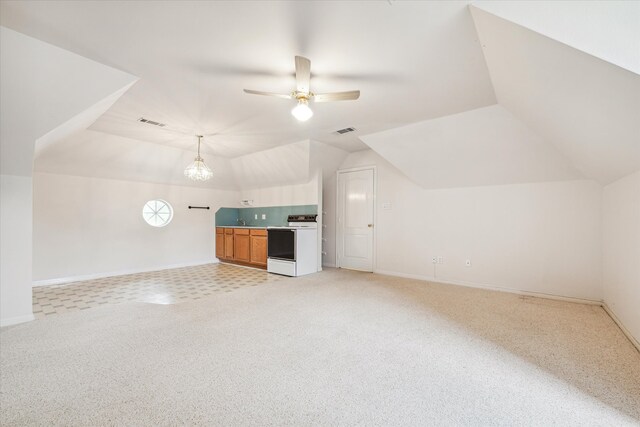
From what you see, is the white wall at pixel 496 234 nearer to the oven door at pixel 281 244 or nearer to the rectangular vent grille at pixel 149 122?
the oven door at pixel 281 244

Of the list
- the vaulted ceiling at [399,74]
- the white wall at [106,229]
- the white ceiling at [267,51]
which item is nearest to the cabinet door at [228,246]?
the white wall at [106,229]

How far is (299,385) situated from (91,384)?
139cm

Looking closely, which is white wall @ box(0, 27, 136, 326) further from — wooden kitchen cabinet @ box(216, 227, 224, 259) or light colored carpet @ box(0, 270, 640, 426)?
wooden kitchen cabinet @ box(216, 227, 224, 259)

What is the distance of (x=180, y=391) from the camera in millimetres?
1671

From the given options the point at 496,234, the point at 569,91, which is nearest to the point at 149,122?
the point at 569,91

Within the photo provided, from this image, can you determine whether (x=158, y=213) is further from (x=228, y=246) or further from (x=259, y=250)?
(x=259, y=250)

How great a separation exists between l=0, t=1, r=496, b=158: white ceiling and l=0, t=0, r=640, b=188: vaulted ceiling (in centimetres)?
1

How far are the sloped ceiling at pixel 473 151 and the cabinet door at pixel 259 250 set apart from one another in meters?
3.11

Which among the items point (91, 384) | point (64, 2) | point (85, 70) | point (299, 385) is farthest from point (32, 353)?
point (64, 2)

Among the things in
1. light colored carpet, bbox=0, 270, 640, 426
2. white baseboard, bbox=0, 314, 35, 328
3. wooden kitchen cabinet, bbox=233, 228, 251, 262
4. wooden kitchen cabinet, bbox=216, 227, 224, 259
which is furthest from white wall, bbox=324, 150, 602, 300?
white baseboard, bbox=0, 314, 35, 328

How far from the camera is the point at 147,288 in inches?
168

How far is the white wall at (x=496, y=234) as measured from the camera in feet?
11.8

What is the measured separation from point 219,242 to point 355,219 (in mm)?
3662

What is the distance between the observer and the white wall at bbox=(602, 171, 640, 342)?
7.78ft
